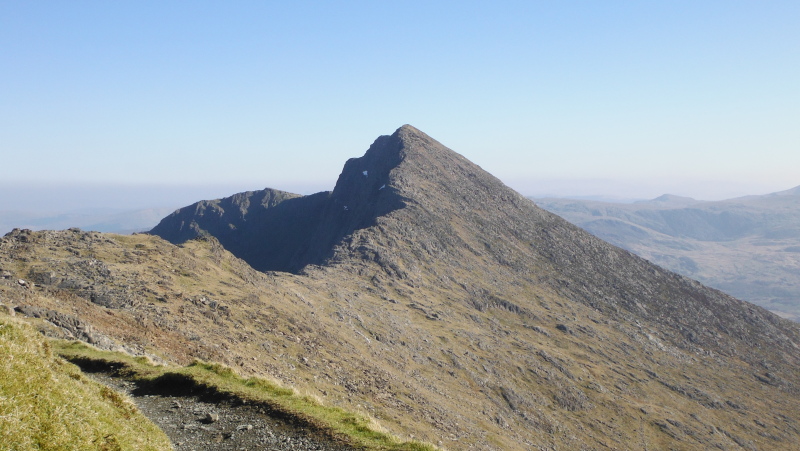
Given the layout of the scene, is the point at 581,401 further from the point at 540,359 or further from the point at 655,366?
the point at 655,366

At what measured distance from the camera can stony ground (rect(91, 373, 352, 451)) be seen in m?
17.8

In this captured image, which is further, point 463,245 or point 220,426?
point 463,245

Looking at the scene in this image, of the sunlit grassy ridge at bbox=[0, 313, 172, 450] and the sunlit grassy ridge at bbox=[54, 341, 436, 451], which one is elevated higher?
the sunlit grassy ridge at bbox=[0, 313, 172, 450]

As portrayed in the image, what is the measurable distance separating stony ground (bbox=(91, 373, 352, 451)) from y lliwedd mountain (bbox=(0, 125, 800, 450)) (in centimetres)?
1036

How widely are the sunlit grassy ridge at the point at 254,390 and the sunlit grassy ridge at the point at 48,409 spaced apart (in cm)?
594

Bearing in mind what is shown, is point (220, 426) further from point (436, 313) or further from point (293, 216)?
point (293, 216)

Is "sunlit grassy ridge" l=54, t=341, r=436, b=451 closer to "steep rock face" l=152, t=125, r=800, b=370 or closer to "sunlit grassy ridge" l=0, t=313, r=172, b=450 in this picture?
"sunlit grassy ridge" l=0, t=313, r=172, b=450

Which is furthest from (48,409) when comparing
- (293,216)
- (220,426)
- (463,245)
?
(293,216)

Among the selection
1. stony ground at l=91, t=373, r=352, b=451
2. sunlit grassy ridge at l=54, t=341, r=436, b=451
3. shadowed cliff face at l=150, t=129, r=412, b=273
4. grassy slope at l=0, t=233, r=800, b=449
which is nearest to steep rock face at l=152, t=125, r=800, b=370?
shadowed cliff face at l=150, t=129, r=412, b=273

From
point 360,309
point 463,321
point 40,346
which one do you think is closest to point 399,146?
point 463,321

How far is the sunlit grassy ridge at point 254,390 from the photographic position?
18.8 m

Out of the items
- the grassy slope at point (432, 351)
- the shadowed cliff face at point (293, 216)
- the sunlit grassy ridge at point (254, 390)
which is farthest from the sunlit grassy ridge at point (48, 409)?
the shadowed cliff face at point (293, 216)

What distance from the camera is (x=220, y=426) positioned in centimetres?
1938

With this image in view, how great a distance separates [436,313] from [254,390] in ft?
223
